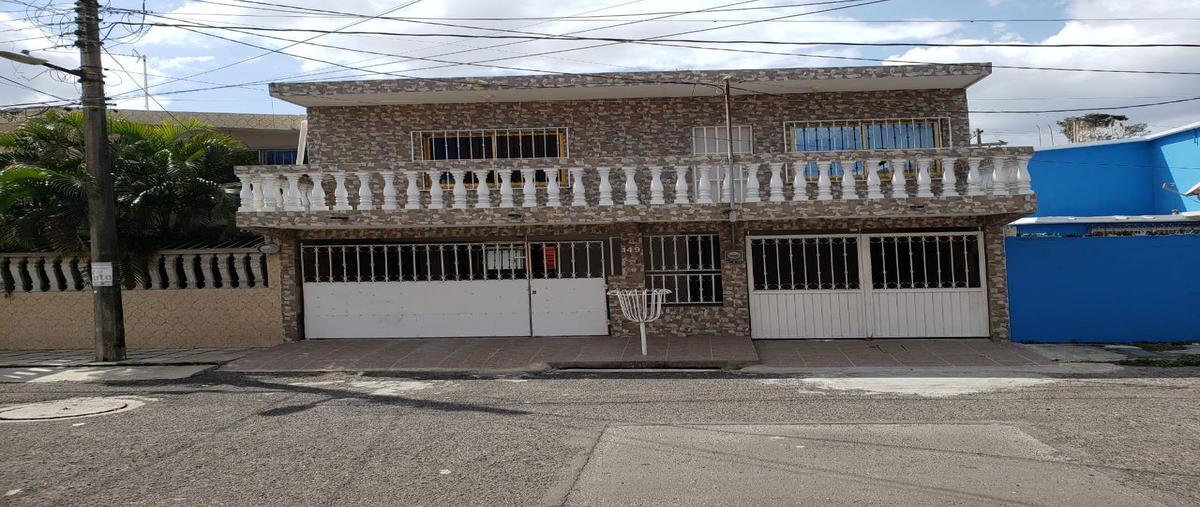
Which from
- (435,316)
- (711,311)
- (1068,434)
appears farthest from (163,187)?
(1068,434)

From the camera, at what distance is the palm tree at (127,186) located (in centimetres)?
1273

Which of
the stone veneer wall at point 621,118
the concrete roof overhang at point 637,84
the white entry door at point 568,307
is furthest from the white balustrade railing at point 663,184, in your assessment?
the white entry door at point 568,307

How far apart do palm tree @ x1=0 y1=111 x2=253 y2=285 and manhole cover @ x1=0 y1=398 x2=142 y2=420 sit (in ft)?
14.9

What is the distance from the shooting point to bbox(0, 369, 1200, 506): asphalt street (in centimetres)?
541

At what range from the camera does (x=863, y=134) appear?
13.2 metres

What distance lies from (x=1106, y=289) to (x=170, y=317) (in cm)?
1401

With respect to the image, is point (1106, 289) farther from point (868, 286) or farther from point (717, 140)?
point (717, 140)

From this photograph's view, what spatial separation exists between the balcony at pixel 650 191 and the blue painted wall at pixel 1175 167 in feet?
29.6

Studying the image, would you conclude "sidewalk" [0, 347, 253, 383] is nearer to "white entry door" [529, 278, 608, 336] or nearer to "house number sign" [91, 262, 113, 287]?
"house number sign" [91, 262, 113, 287]

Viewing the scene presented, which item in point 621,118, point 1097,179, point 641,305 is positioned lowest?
point 641,305

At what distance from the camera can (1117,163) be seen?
19.5 m

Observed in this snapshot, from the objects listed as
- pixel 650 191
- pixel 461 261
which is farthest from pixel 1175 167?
pixel 461 261

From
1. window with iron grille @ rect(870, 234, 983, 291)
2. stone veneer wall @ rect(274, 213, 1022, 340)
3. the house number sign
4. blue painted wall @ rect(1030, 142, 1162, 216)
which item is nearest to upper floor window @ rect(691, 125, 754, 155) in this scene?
stone veneer wall @ rect(274, 213, 1022, 340)

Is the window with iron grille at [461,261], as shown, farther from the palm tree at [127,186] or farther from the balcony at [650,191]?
the palm tree at [127,186]
